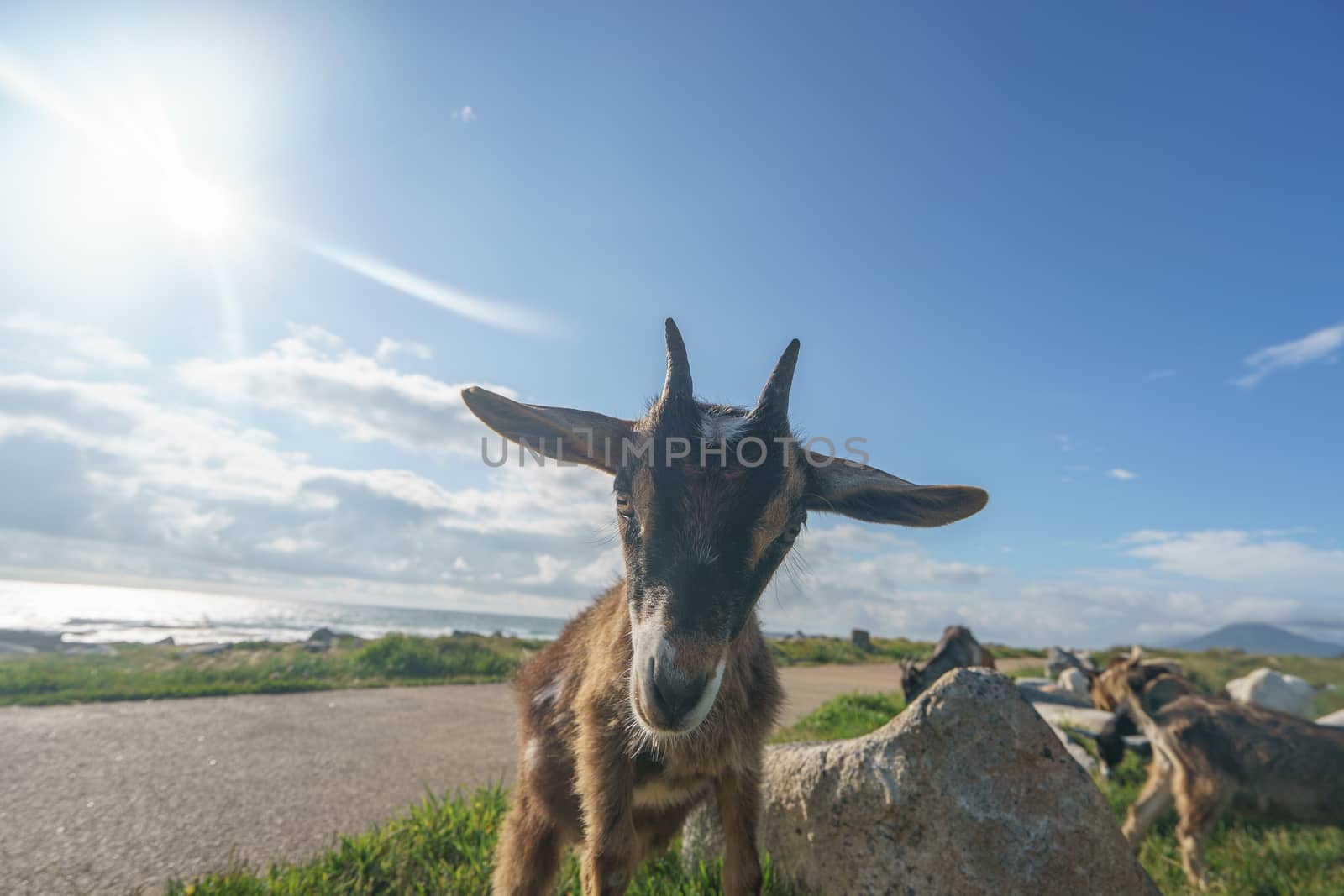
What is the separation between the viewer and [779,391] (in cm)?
297

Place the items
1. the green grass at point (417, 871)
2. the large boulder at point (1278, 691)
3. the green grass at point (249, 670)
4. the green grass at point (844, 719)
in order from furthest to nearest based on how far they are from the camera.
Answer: the large boulder at point (1278, 691) → the green grass at point (249, 670) → the green grass at point (844, 719) → the green grass at point (417, 871)

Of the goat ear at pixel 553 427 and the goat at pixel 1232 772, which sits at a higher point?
the goat ear at pixel 553 427

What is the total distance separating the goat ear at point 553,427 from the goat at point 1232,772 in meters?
5.64

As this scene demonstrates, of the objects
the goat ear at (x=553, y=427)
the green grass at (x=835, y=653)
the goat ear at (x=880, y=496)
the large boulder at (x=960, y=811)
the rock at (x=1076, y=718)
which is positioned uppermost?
the goat ear at (x=553, y=427)

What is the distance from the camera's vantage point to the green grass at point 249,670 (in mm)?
9852

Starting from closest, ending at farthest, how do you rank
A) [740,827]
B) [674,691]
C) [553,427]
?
→ [674,691] < [740,827] < [553,427]

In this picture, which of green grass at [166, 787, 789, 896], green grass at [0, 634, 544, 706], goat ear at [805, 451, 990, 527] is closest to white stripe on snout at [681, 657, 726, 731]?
goat ear at [805, 451, 990, 527]

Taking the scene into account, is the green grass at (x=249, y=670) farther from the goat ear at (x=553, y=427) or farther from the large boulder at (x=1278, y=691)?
the large boulder at (x=1278, y=691)

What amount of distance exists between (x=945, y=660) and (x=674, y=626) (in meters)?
11.7

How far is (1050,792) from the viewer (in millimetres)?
3227

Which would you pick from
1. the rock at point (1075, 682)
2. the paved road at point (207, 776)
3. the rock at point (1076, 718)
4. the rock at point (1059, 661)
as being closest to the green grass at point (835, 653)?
the rock at point (1059, 661)

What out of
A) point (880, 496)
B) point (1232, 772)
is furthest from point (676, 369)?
point (1232, 772)

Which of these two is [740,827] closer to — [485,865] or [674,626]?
[674,626]

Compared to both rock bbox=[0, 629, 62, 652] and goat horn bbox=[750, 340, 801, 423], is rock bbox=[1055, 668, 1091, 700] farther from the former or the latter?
rock bbox=[0, 629, 62, 652]
